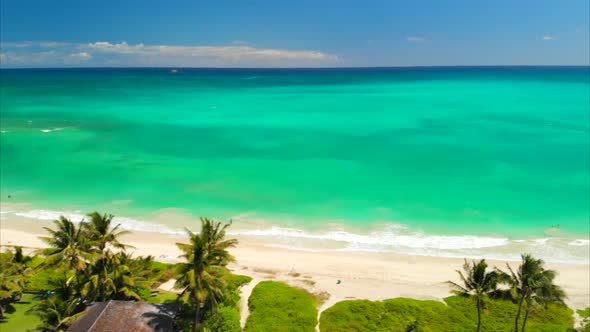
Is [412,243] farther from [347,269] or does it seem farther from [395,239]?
[347,269]

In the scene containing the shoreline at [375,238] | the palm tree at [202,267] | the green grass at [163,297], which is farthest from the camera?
the shoreline at [375,238]

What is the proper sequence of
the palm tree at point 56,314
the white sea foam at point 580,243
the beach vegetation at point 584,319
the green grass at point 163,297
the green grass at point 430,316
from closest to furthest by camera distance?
1. the palm tree at point 56,314
2. the beach vegetation at point 584,319
3. the green grass at point 430,316
4. the green grass at point 163,297
5. the white sea foam at point 580,243

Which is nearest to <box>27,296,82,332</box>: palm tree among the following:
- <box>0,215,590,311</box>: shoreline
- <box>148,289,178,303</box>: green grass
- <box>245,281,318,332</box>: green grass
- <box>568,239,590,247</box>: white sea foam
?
<box>148,289,178,303</box>: green grass

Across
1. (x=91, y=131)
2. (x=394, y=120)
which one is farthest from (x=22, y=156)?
(x=394, y=120)

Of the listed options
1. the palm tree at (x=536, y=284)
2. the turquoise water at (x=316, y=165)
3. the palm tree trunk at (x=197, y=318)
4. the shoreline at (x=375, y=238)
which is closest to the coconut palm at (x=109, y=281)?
the palm tree trunk at (x=197, y=318)

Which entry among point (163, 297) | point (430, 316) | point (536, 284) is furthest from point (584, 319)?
point (163, 297)

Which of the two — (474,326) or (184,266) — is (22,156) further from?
(474,326)

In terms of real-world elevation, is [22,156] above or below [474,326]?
above

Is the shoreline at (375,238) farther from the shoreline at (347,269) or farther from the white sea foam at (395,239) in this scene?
the shoreline at (347,269)
